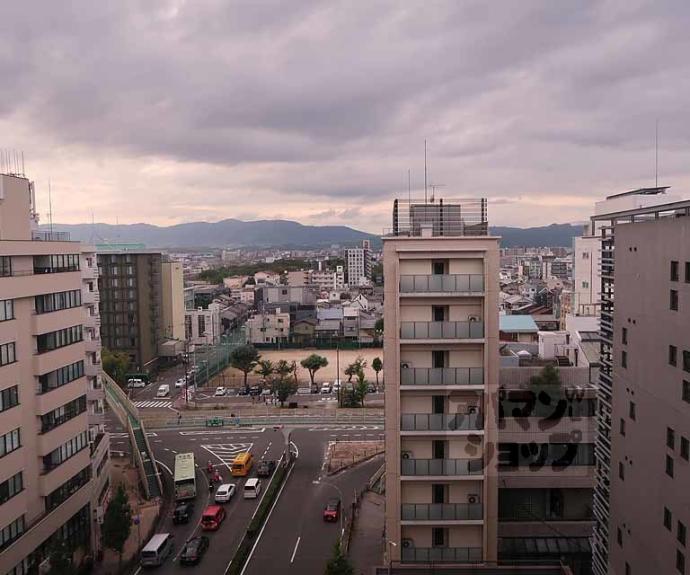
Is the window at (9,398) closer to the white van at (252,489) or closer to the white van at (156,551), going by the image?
the white van at (156,551)

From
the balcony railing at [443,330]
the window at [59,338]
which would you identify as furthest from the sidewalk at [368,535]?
the window at [59,338]

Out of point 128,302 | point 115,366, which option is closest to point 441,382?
point 115,366

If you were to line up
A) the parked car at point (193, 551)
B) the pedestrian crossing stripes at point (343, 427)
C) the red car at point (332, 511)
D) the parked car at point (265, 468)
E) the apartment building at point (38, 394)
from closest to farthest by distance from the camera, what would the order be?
the apartment building at point (38, 394), the parked car at point (193, 551), the red car at point (332, 511), the parked car at point (265, 468), the pedestrian crossing stripes at point (343, 427)

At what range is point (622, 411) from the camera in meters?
8.42

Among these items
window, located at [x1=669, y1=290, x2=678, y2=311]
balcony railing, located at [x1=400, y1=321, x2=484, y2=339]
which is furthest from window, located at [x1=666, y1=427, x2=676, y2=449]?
balcony railing, located at [x1=400, y1=321, x2=484, y2=339]

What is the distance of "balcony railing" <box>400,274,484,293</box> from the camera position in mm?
9289

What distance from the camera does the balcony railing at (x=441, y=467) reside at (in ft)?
31.4

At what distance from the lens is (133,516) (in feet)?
52.5

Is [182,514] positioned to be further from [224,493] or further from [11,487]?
[11,487]

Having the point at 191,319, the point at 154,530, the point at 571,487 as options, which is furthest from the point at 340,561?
the point at 191,319

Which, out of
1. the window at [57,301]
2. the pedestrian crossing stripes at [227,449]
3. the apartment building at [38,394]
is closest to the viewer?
the apartment building at [38,394]

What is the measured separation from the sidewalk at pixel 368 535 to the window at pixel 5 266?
29.5 feet

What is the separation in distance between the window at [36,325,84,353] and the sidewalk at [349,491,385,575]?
7804 millimetres

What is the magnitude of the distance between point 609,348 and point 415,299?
301 centimetres
